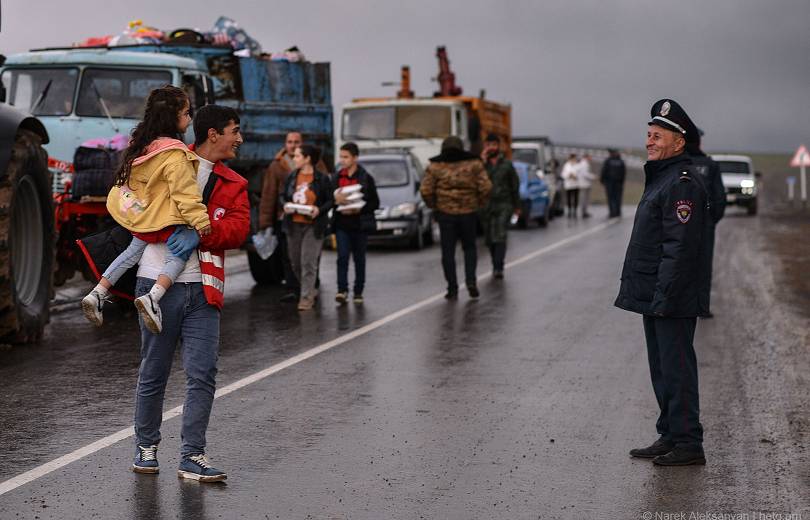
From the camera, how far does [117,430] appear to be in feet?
26.0

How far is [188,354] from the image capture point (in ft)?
22.4

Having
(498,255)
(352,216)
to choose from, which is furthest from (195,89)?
(498,255)

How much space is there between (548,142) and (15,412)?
3502cm

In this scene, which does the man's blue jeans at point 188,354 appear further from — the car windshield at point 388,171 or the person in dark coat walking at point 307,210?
the car windshield at point 388,171

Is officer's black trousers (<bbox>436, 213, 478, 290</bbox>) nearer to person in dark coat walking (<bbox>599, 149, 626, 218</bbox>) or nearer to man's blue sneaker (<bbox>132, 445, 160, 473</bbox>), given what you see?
man's blue sneaker (<bbox>132, 445, 160, 473</bbox>)

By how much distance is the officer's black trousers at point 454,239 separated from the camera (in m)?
15.8

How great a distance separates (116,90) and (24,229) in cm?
360

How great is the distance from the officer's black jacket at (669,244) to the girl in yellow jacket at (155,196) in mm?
2303

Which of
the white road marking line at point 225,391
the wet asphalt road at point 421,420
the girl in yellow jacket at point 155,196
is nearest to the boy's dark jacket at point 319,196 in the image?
the wet asphalt road at point 421,420

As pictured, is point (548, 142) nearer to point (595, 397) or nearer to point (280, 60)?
point (280, 60)

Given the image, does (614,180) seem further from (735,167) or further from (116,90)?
(116,90)

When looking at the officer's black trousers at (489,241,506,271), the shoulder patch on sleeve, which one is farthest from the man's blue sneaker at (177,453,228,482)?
the officer's black trousers at (489,241,506,271)

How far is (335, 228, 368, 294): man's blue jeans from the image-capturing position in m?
15.2

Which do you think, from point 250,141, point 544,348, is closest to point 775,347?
point 544,348
